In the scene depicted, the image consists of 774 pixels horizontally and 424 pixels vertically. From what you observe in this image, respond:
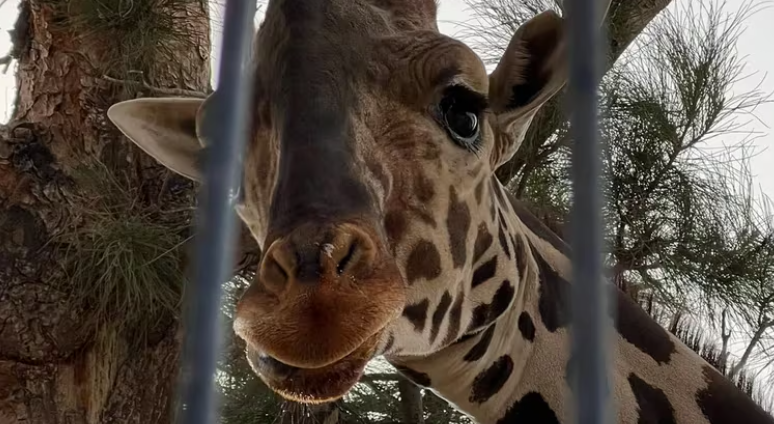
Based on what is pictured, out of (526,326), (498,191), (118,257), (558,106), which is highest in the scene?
(558,106)

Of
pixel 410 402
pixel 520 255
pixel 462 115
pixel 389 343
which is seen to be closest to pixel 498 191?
pixel 520 255

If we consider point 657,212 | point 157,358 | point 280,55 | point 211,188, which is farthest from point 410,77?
point 657,212

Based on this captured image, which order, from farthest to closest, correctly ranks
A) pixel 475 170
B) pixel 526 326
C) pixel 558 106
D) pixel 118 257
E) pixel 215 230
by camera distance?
pixel 558 106
pixel 118 257
pixel 526 326
pixel 475 170
pixel 215 230

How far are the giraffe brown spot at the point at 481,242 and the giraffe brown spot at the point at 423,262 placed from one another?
0.26 feet

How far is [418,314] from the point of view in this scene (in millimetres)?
661

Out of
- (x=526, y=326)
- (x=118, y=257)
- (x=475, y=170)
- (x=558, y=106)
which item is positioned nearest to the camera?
(x=475, y=170)

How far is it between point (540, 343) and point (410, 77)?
29 cm

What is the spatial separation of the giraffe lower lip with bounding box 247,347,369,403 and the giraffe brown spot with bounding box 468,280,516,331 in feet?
0.69

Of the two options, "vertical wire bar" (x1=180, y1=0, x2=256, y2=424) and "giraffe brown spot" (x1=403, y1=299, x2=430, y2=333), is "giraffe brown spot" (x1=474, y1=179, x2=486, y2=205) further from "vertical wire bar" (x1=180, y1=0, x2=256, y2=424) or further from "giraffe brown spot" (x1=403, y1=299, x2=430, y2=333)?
"vertical wire bar" (x1=180, y1=0, x2=256, y2=424)

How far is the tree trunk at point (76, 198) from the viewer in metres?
1.10

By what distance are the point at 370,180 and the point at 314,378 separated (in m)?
0.14

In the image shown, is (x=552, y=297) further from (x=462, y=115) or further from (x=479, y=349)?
(x=462, y=115)

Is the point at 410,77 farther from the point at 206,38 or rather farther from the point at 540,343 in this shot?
the point at 206,38

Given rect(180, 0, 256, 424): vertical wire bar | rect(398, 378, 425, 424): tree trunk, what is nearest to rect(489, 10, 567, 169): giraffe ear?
rect(180, 0, 256, 424): vertical wire bar
